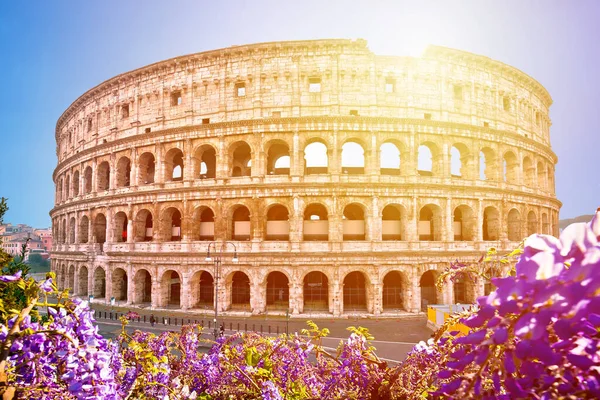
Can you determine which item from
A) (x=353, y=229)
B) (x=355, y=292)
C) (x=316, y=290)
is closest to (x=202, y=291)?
(x=316, y=290)

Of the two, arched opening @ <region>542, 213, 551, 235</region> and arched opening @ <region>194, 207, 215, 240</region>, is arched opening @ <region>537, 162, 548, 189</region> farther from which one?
arched opening @ <region>194, 207, 215, 240</region>

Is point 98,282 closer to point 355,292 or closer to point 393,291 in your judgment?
point 355,292

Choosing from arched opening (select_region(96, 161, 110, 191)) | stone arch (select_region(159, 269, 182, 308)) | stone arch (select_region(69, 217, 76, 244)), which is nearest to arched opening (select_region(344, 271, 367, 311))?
stone arch (select_region(159, 269, 182, 308))

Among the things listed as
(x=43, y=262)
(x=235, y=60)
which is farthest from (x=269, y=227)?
(x=43, y=262)

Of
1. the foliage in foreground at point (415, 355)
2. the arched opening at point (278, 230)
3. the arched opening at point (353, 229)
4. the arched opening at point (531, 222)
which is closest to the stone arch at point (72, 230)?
the arched opening at point (278, 230)

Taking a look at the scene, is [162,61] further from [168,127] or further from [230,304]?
[230,304]

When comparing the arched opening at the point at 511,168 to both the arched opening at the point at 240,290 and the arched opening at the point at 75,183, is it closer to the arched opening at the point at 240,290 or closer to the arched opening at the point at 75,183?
the arched opening at the point at 240,290
